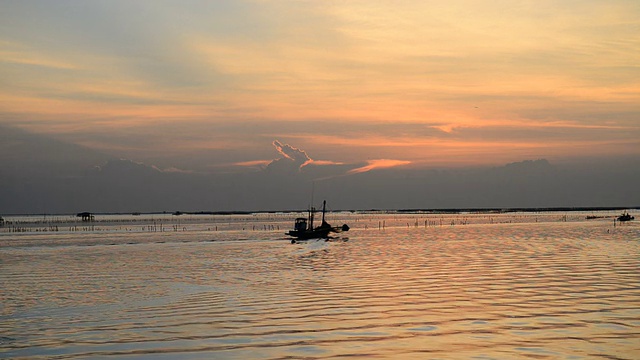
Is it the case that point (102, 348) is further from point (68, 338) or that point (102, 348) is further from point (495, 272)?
point (495, 272)

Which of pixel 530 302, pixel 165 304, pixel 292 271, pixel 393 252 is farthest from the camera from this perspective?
pixel 393 252

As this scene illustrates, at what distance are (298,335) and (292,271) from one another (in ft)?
67.7

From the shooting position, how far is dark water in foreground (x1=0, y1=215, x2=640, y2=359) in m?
18.1

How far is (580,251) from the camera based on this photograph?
49.7 m

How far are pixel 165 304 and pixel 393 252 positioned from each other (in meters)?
29.4

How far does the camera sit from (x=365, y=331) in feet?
65.9

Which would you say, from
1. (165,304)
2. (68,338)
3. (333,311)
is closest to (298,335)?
(333,311)

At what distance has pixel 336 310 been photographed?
939 inches

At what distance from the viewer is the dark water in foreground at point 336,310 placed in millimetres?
18125

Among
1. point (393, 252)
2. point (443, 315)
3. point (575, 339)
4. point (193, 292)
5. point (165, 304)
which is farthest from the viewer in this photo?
point (393, 252)

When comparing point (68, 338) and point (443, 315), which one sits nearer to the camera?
point (68, 338)

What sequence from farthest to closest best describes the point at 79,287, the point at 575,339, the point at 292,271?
1. the point at 292,271
2. the point at 79,287
3. the point at 575,339

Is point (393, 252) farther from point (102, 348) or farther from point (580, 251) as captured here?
point (102, 348)

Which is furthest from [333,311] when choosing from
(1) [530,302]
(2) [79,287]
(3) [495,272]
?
(2) [79,287]
